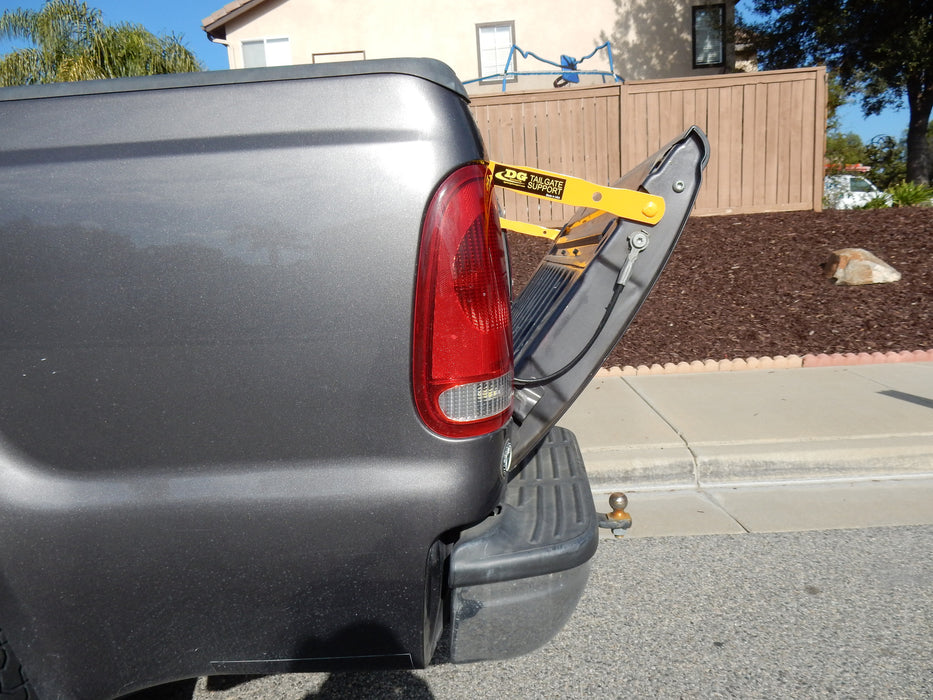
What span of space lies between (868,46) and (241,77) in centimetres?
1885

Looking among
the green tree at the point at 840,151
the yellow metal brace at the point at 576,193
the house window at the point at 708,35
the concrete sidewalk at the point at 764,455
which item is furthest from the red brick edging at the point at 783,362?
the green tree at the point at 840,151

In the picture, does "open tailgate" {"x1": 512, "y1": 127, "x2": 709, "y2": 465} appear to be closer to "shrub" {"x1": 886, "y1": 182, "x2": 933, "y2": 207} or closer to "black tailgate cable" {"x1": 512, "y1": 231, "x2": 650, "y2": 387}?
"black tailgate cable" {"x1": 512, "y1": 231, "x2": 650, "y2": 387}

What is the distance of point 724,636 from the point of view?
2652 mm

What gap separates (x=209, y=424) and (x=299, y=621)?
0.47 metres

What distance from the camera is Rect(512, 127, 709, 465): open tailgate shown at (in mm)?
2178

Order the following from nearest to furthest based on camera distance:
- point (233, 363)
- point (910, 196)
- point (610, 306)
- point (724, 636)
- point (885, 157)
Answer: point (233, 363)
point (610, 306)
point (724, 636)
point (910, 196)
point (885, 157)

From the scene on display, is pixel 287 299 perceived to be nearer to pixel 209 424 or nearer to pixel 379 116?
pixel 209 424

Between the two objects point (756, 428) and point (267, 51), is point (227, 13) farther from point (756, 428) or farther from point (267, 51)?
point (756, 428)

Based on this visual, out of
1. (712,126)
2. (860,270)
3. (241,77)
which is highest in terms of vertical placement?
(712,126)

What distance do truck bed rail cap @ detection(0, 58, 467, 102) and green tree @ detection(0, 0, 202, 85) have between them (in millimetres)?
15775

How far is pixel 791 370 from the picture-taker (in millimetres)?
6043

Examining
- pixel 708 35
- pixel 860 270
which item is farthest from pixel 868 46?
pixel 860 270

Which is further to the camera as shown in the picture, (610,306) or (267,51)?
(267,51)

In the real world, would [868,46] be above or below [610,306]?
above
